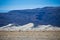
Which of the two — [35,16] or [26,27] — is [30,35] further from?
[35,16]

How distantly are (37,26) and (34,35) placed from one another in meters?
0.14

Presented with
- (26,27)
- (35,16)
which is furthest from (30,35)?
(35,16)

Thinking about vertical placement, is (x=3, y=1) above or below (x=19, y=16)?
above

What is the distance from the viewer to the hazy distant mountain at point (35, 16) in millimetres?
1870

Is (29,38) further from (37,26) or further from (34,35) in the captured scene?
(37,26)

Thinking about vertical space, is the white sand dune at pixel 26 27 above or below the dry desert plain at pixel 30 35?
above

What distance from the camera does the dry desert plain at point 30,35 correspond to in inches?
72.7

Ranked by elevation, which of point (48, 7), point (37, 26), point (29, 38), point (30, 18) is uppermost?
point (48, 7)

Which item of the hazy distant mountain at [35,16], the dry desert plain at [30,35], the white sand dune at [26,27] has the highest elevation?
the hazy distant mountain at [35,16]

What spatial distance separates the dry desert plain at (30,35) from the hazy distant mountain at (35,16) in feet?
0.43

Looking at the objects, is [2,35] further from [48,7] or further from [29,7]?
[48,7]

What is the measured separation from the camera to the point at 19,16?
6.27ft

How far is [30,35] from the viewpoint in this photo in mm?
1874

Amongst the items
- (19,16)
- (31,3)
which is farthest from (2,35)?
(31,3)
